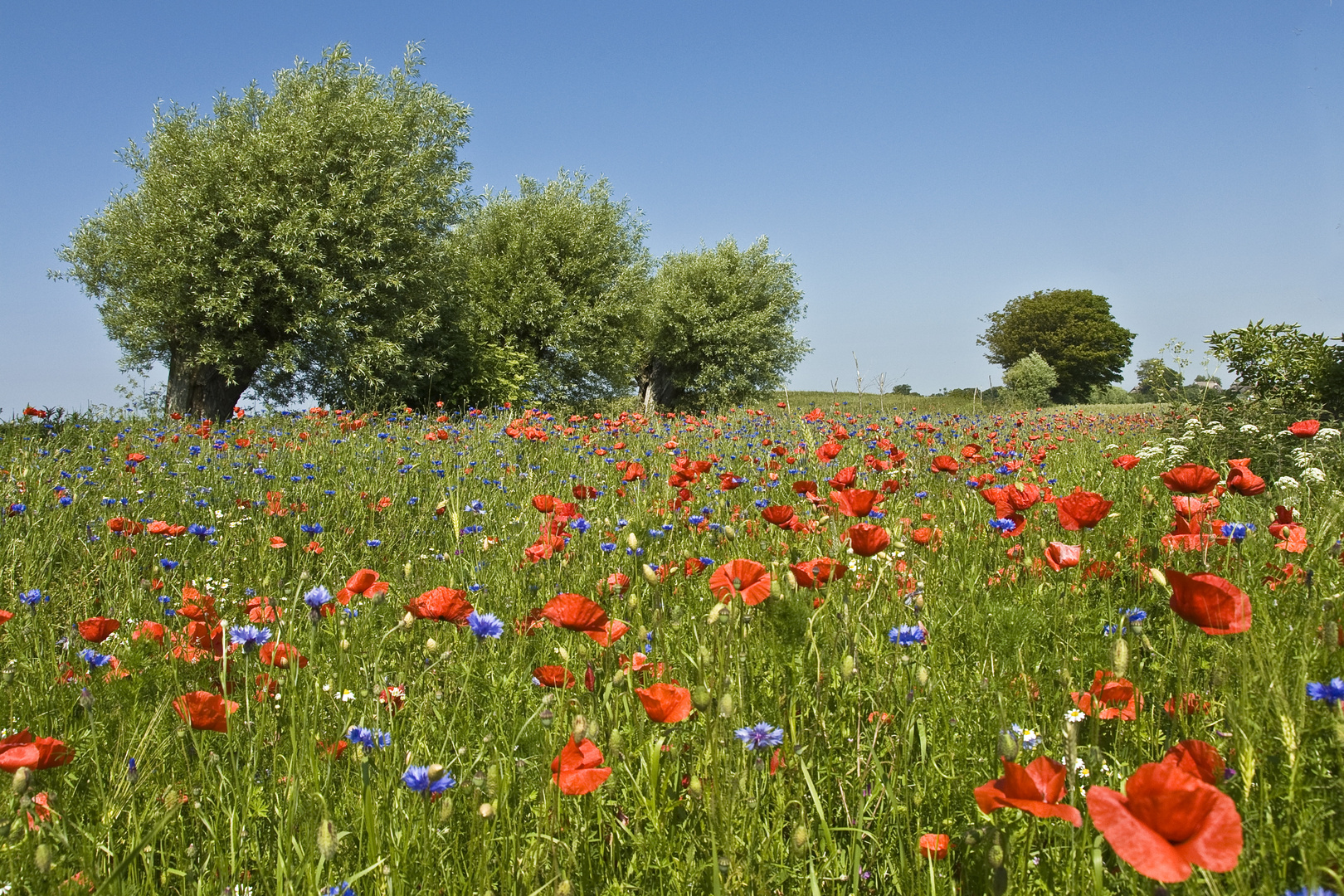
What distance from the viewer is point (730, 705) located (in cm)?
137

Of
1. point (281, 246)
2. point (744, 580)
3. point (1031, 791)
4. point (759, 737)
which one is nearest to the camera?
point (1031, 791)

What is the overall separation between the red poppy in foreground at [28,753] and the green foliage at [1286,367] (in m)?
8.77

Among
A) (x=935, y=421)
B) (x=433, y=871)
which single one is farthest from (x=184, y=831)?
(x=935, y=421)

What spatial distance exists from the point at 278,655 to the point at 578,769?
917 millimetres

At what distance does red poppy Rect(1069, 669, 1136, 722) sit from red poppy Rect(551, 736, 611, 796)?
0.95 meters

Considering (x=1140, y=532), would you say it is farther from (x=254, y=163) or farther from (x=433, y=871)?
(x=254, y=163)

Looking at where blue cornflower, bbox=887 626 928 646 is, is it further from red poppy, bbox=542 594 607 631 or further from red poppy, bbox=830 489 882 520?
red poppy, bbox=542 594 607 631

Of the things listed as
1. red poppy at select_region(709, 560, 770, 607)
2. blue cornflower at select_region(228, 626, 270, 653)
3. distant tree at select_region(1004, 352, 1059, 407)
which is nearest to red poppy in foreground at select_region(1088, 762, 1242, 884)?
red poppy at select_region(709, 560, 770, 607)

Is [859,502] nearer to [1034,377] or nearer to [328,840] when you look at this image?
[328,840]

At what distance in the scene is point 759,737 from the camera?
149 centimetres

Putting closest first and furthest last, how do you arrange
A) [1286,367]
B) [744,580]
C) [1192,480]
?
[744,580], [1192,480], [1286,367]

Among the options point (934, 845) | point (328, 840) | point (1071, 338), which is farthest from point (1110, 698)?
point (1071, 338)

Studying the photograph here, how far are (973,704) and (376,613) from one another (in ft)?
6.66

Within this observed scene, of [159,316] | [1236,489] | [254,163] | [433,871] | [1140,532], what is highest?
[254,163]
